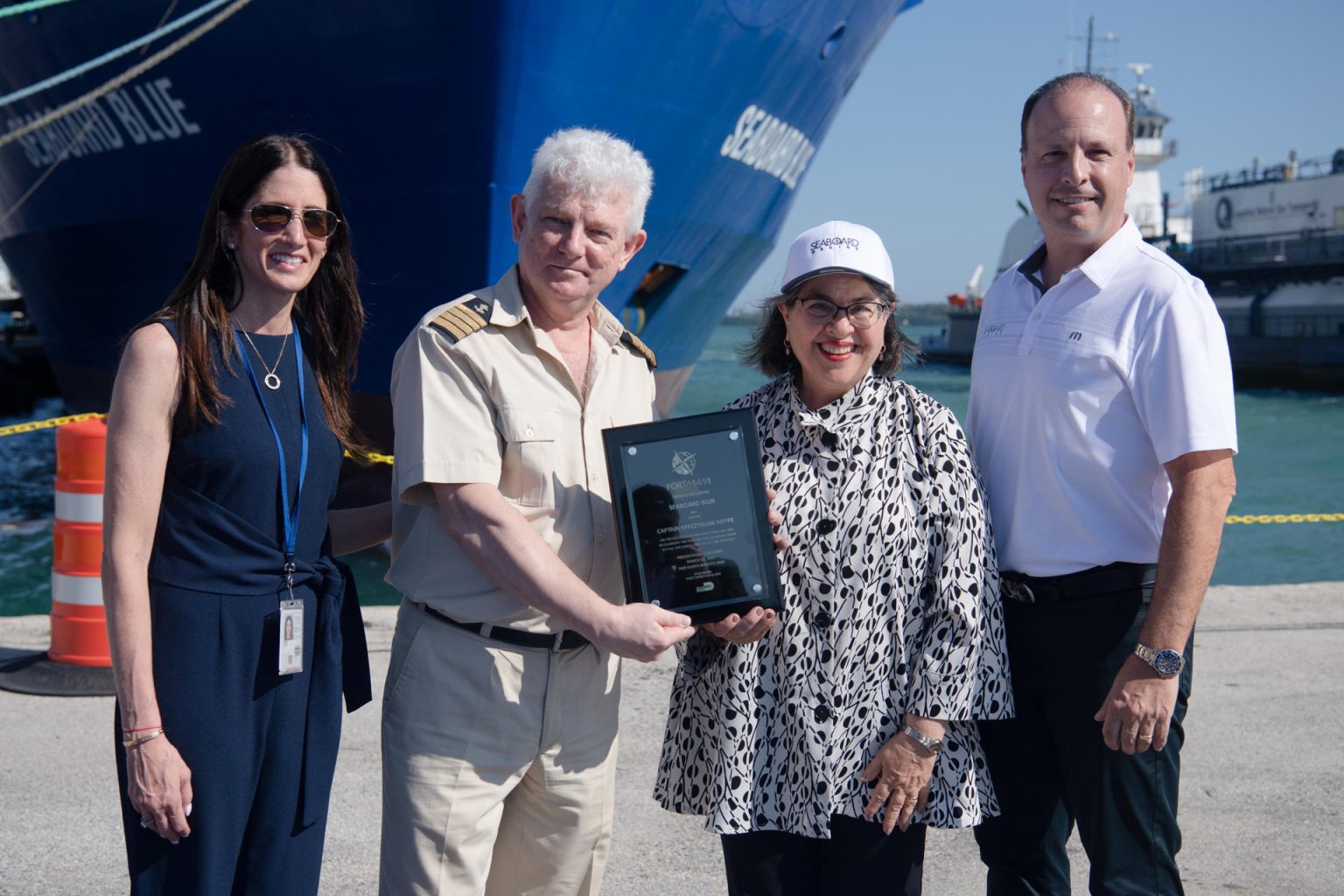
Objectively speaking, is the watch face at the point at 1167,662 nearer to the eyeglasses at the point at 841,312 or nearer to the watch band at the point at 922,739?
the watch band at the point at 922,739

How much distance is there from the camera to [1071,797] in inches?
94.4

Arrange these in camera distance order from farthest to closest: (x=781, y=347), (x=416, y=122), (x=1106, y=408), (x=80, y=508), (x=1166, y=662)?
(x=416, y=122)
(x=80, y=508)
(x=781, y=347)
(x=1106, y=408)
(x=1166, y=662)

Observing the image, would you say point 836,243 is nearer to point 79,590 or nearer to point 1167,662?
point 1167,662

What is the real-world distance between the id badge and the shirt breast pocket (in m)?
0.42

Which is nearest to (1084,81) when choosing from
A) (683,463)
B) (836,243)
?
(836,243)

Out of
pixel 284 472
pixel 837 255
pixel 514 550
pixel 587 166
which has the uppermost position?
pixel 587 166

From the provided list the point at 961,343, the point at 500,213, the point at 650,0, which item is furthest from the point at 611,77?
the point at 961,343

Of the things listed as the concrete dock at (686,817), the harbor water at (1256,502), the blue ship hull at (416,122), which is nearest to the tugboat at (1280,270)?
the harbor water at (1256,502)

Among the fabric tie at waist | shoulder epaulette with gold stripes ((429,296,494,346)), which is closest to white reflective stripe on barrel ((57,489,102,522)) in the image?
the fabric tie at waist

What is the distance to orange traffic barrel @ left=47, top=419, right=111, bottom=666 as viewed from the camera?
464cm

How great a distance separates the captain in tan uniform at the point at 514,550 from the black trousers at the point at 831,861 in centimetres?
33

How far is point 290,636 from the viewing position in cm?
210

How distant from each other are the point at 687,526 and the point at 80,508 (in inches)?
141

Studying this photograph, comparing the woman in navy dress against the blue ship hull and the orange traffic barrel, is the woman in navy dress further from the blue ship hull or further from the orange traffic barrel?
the blue ship hull
